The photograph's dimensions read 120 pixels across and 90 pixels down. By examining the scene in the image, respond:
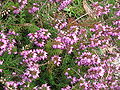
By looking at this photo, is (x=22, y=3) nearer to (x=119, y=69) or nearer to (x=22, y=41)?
(x=22, y=41)

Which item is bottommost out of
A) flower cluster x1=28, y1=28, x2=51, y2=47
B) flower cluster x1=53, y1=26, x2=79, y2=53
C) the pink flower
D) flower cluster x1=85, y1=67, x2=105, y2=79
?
flower cluster x1=85, y1=67, x2=105, y2=79

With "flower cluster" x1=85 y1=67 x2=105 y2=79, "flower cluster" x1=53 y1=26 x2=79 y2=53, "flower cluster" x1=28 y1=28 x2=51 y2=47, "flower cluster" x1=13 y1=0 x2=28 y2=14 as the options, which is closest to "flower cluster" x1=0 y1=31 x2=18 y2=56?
"flower cluster" x1=28 y1=28 x2=51 y2=47

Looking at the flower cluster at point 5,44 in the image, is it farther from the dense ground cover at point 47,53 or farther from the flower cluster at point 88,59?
the flower cluster at point 88,59

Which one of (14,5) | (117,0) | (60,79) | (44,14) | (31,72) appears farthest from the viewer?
(117,0)

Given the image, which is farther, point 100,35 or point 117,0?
point 117,0

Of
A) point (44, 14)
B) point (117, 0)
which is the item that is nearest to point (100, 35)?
point (44, 14)

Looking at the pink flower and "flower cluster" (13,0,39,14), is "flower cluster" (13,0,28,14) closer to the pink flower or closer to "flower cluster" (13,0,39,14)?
"flower cluster" (13,0,39,14)

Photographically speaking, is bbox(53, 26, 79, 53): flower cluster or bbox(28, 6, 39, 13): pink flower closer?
A: bbox(53, 26, 79, 53): flower cluster

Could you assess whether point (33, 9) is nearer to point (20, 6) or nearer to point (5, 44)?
point (20, 6)

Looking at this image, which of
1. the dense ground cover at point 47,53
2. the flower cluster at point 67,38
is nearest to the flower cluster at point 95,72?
the dense ground cover at point 47,53

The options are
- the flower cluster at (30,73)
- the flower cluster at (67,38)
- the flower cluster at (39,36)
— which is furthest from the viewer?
the flower cluster at (67,38)

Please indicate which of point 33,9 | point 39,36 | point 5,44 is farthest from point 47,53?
point 33,9
